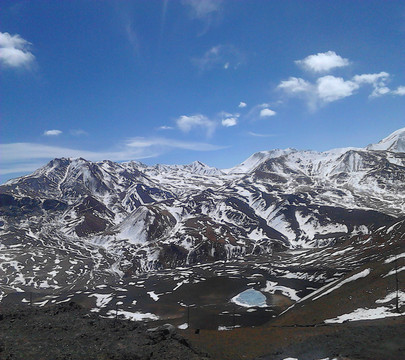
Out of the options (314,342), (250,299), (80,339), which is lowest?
(250,299)

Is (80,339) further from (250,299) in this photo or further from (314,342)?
(250,299)

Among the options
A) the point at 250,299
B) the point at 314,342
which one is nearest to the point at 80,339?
the point at 314,342

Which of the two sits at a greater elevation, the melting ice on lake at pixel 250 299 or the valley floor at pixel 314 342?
the valley floor at pixel 314 342

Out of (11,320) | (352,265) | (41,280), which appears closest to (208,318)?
(11,320)

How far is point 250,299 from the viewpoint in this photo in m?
115

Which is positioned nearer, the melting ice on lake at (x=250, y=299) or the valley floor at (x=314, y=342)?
the valley floor at (x=314, y=342)

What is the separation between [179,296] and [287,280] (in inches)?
2139

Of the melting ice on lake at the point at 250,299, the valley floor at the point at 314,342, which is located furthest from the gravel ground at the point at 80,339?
the melting ice on lake at the point at 250,299

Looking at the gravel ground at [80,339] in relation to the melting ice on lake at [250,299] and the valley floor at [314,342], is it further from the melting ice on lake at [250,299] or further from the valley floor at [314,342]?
the melting ice on lake at [250,299]

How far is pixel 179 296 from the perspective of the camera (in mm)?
128000

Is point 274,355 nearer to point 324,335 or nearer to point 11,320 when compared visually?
point 324,335

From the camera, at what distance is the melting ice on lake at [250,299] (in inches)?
4268

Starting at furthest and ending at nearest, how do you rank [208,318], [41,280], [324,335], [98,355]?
[41,280] < [208,318] < [324,335] < [98,355]

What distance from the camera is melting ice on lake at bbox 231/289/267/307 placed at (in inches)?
4268
